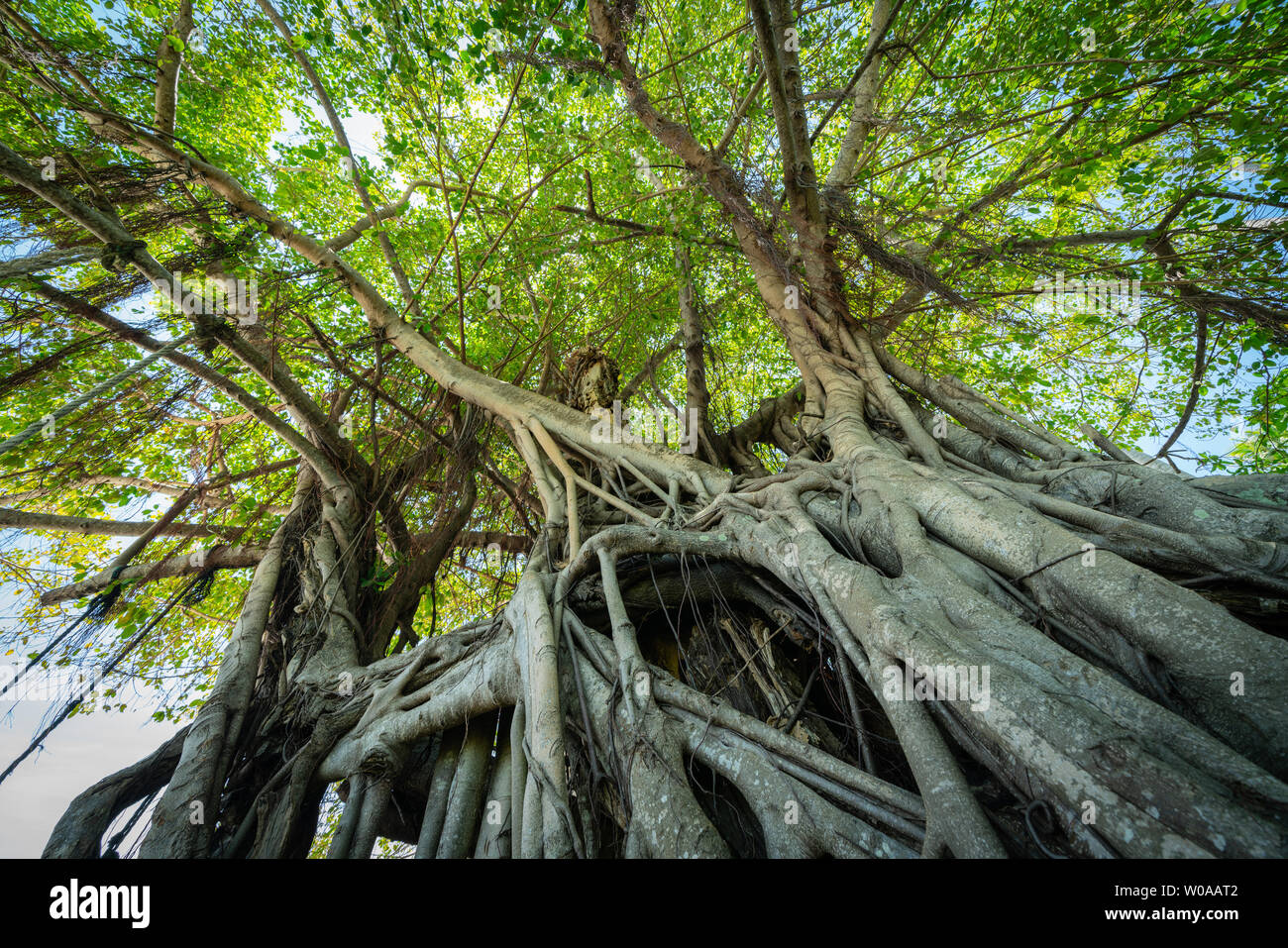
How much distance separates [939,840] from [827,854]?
1.19 ft

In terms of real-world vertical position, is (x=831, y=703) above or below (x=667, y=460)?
below

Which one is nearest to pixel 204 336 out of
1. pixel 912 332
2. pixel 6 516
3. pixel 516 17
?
pixel 6 516

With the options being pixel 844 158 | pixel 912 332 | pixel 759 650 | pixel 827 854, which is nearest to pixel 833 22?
pixel 844 158

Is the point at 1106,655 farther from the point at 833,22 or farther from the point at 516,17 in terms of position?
the point at 833,22

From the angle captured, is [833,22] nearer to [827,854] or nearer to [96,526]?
[827,854]

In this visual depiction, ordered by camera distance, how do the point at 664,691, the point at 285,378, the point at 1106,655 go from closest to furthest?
the point at 1106,655, the point at 664,691, the point at 285,378

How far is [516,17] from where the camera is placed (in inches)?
128

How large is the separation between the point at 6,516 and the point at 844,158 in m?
7.89

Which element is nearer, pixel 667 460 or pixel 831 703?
pixel 831 703

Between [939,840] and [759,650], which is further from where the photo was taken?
[759,650]
